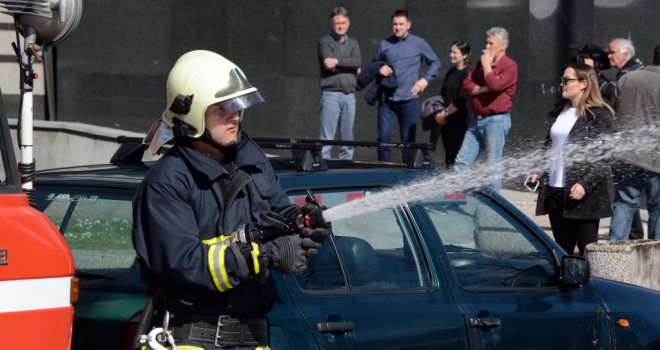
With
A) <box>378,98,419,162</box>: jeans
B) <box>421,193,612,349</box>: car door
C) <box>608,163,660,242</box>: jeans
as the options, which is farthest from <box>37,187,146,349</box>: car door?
<box>378,98,419,162</box>: jeans

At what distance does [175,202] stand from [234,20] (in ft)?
41.0

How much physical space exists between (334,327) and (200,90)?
1.18m

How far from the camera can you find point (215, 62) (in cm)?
420

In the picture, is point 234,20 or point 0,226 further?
point 234,20

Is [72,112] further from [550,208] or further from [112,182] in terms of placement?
[112,182]

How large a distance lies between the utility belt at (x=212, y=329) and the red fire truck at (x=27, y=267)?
350 mm

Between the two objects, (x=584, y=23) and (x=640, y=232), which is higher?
(x=584, y=23)

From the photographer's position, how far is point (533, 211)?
41.3 ft

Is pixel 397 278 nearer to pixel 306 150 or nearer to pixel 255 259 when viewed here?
pixel 306 150

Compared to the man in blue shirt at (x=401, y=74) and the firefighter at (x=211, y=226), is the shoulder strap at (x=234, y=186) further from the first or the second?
the man in blue shirt at (x=401, y=74)

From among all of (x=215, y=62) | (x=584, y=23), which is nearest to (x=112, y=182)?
(x=215, y=62)

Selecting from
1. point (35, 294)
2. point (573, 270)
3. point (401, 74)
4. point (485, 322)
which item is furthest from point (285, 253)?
point (401, 74)

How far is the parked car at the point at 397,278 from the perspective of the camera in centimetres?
477

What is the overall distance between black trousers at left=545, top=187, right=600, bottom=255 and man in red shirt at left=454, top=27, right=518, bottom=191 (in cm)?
282
